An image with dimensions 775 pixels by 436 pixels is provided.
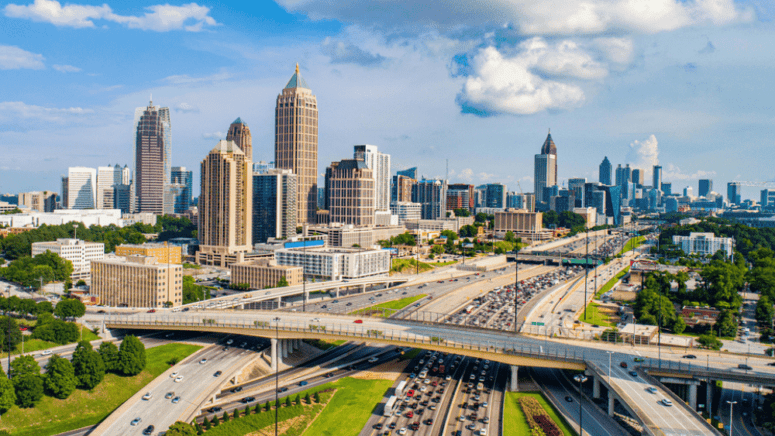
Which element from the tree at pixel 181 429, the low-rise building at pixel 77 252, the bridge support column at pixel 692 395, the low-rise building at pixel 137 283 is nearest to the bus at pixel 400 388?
the tree at pixel 181 429

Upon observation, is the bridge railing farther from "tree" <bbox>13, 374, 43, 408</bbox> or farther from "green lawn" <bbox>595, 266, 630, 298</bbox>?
"green lawn" <bbox>595, 266, 630, 298</bbox>

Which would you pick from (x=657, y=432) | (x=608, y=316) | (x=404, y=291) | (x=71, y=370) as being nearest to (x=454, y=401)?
(x=657, y=432)

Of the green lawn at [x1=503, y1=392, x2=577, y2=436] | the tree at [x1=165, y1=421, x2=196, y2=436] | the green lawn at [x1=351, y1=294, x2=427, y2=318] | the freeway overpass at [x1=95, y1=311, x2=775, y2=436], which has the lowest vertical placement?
the green lawn at [x1=503, y1=392, x2=577, y2=436]

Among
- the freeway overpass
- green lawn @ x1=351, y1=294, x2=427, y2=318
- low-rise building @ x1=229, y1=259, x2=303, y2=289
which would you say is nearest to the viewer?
the freeway overpass

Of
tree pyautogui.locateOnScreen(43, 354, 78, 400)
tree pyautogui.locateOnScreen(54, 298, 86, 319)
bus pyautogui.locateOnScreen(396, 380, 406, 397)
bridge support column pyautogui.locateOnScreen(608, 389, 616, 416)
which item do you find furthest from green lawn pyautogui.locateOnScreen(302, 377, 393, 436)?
tree pyautogui.locateOnScreen(54, 298, 86, 319)

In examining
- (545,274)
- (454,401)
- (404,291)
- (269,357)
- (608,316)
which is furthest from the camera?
(545,274)

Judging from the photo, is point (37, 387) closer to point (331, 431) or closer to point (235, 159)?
point (331, 431)

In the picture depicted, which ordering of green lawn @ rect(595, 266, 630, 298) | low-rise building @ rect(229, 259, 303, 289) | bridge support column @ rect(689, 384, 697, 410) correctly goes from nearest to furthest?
1. bridge support column @ rect(689, 384, 697, 410)
2. green lawn @ rect(595, 266, 630, 298)
3. low-rise building @ rect(229, 259, 303, 289)
